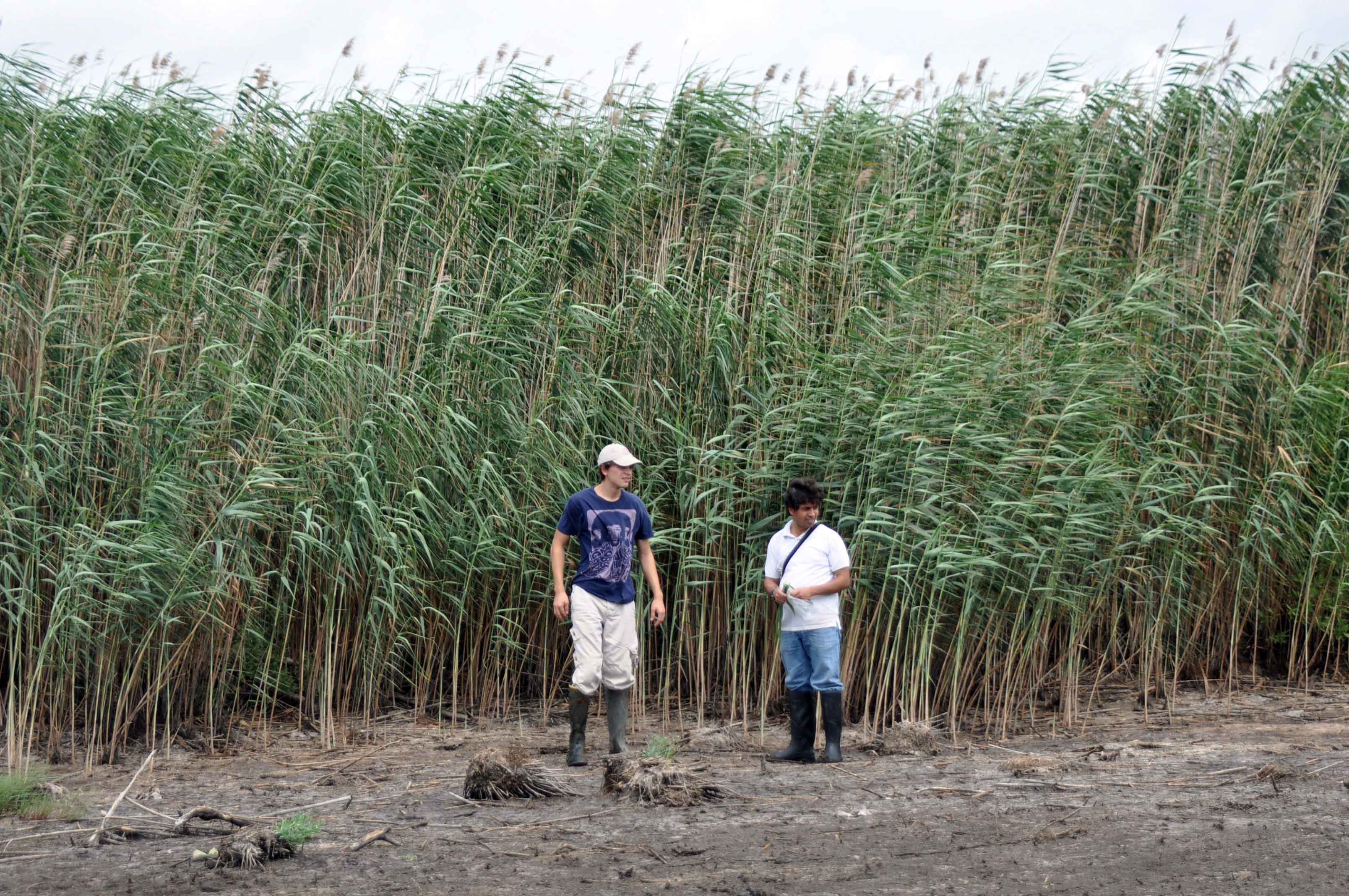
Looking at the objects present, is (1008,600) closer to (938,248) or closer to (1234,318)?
(938,248)

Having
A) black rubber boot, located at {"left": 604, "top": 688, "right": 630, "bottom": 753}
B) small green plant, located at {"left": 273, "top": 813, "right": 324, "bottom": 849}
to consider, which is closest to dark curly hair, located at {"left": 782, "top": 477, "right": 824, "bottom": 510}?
black rubber boot, located at {"left": 604, "top": 688, "right": 630, "bottom": 753}

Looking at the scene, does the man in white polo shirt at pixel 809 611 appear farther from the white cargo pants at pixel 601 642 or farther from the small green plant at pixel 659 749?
the white cargo pants at pixel 601 642

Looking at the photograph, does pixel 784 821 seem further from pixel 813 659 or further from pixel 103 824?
pixel 103 824

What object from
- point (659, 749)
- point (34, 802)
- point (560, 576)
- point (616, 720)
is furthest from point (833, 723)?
point (34, 802)

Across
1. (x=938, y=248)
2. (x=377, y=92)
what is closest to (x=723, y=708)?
(x=938, y=248)

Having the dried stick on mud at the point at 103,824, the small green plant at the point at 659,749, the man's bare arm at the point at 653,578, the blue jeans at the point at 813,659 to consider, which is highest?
the man's bare arm at the point at 653,578

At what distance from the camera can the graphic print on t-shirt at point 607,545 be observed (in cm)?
555

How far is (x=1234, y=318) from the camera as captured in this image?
296 inches

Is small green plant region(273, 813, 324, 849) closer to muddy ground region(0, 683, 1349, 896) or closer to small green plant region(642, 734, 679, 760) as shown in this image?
muddy ground region(0, 683, 1349, 896)

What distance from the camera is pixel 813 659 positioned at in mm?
5637

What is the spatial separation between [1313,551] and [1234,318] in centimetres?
156

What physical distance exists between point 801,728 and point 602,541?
4.52ft

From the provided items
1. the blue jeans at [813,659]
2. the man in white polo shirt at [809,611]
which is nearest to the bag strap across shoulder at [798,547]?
the man in white polo shirt at [809,611]

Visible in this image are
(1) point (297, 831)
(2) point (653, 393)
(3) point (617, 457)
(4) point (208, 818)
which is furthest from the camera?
(2) point (653, 393)
